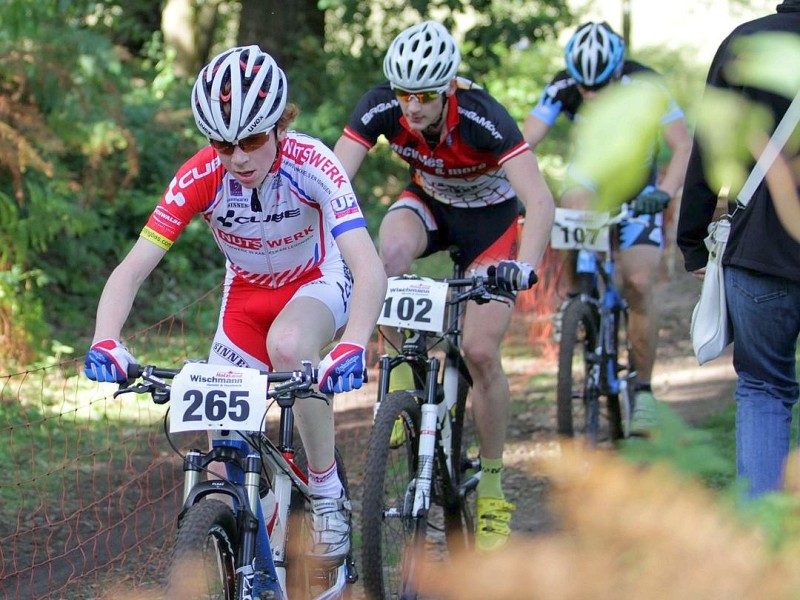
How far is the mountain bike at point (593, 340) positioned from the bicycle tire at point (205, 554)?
2.79 metres

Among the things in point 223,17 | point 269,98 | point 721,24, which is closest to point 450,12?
point 223,17

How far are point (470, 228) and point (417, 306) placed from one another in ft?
2.72

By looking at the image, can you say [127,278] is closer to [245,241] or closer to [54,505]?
[245,241]

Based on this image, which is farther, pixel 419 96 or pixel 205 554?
pixel 419 96

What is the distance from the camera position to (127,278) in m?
3.34

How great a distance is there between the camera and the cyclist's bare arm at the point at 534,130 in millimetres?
5855

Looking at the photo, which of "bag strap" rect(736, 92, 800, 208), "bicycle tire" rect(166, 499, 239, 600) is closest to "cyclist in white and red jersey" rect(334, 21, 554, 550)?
"bicycle tire" rect(166, 499, 239, 600)

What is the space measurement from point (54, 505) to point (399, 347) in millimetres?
2177

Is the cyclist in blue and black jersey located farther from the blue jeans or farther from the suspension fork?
the blue jeans

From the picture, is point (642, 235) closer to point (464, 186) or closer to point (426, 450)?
point (464, 186)

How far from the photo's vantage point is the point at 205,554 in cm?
Result: 280

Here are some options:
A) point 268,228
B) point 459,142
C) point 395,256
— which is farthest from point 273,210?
point 459,142

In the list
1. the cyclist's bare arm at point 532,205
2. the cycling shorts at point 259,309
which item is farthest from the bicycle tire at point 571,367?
the cycling shorts at point 259,309

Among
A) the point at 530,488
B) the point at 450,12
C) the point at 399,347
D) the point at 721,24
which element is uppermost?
the point at 450,12
